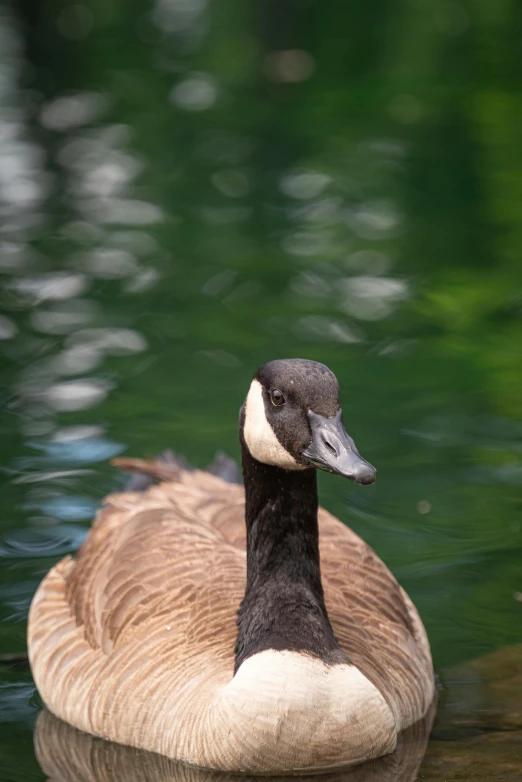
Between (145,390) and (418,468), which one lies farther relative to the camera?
(145,390)

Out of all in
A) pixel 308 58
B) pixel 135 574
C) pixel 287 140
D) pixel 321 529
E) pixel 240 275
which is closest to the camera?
pixel 135 574

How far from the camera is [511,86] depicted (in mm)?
19859

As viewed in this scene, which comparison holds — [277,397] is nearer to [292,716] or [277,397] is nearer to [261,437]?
[261,437]

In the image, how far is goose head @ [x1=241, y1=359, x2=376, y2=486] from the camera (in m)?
5.72

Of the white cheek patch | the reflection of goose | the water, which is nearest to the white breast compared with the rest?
the reflection of goose

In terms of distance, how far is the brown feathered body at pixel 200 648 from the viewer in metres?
6.13

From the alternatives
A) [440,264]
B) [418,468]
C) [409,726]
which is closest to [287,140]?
[440,264]

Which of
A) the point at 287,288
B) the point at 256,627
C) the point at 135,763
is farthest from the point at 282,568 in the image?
the point at 287,288

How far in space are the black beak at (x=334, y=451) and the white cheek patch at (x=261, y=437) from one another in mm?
200

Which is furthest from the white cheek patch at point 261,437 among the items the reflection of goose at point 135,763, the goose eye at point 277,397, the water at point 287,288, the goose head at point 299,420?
the water at point 287,288

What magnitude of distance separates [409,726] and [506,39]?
1861cm

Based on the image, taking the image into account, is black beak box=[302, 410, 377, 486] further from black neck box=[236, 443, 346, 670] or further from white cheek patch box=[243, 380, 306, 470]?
black neck box=[236, 443, 346, 670]

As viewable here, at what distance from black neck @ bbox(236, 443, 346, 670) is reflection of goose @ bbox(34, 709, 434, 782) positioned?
56 centimetres

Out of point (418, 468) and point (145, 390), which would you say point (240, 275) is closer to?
point (145, 390)
